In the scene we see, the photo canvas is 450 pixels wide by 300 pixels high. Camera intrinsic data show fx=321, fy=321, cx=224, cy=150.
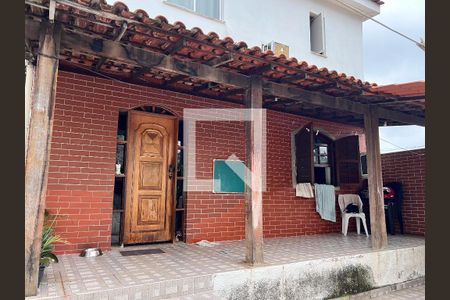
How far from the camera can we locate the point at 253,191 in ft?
16.1

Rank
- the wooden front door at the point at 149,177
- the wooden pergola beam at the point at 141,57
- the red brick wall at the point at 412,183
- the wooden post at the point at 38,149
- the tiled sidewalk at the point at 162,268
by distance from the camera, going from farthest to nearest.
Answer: the red brick wall at the point at 412,183, the wooden front door at the point at 149,177, the wooden pergola beam at the point at 141,57, the tiled sidewalk at the point at 162,268, the wooden post at the point at 38,149

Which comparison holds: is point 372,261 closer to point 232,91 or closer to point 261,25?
point 232,91

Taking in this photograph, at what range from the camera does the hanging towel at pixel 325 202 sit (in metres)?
8.18

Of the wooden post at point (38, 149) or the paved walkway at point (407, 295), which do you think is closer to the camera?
the wooden post at point (38, 149)

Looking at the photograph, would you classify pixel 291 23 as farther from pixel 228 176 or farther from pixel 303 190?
pixel 228 176

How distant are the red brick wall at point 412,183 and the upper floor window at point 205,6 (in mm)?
6266

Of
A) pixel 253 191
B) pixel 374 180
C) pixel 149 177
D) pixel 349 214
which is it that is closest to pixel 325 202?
pixel 349 214

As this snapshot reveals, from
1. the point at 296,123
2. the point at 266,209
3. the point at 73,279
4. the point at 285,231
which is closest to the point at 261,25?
the point at 296,123

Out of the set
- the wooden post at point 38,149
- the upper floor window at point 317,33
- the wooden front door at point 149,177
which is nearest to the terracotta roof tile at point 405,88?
the wooden front door at point 149,177

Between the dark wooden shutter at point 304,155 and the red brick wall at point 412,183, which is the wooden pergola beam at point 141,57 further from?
the red brick wall at point 412,183

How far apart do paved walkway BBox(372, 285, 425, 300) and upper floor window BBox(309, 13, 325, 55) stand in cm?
652

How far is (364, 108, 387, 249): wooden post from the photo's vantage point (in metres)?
6.41

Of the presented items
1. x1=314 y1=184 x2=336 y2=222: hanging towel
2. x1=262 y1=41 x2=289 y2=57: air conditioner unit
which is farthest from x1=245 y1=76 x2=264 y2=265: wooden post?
x1=314 y1=184 x2=336 y2=222: hanging towel

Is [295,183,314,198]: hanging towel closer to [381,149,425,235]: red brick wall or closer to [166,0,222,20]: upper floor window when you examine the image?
[381,149,425,235]: red brick wall
